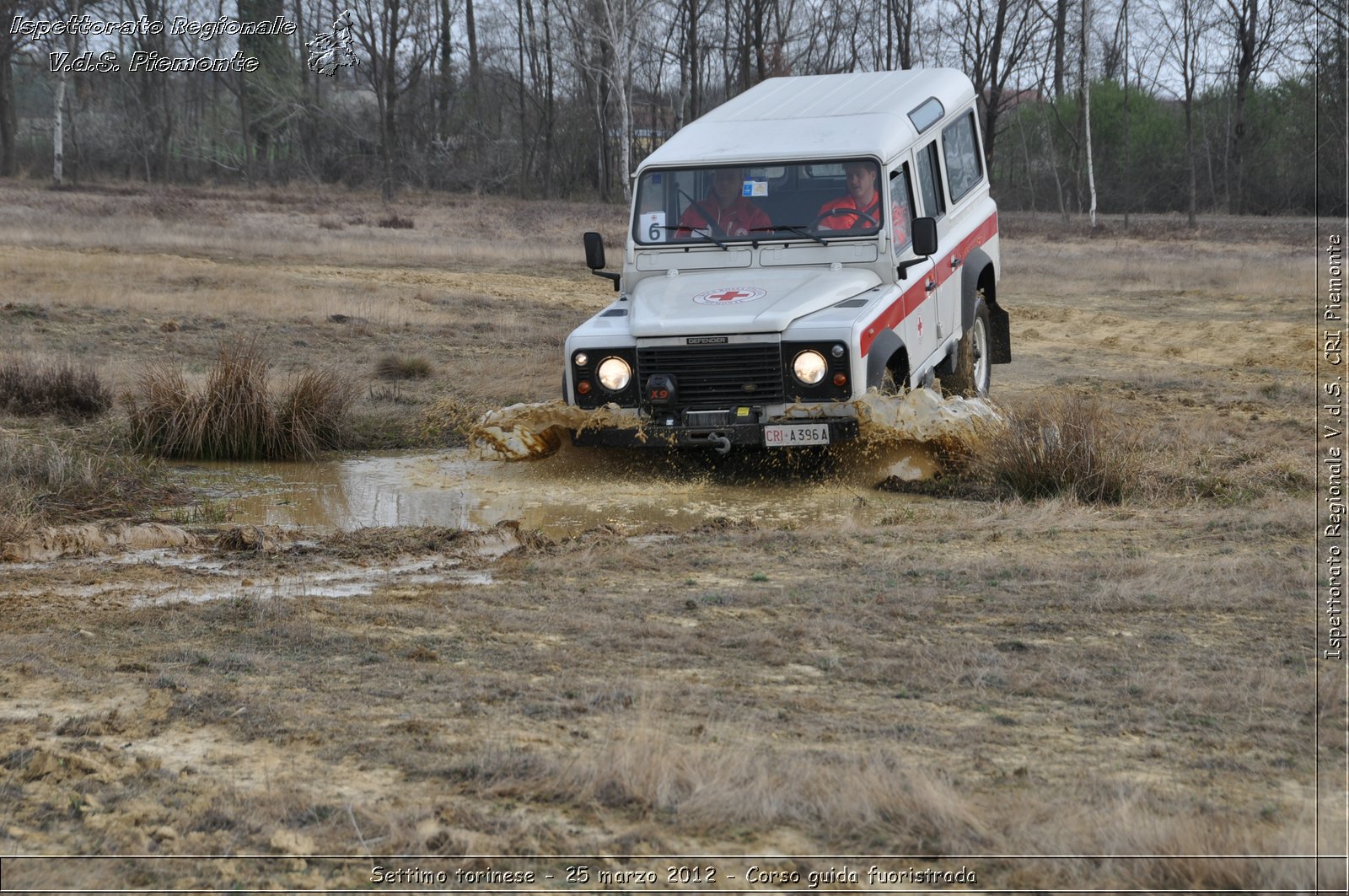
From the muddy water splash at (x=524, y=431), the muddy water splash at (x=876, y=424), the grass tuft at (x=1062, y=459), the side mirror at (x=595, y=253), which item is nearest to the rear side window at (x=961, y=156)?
the muddy water splash at (x=876, y=424)

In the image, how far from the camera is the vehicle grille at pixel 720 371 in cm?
832

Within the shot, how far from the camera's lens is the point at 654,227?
9711mm

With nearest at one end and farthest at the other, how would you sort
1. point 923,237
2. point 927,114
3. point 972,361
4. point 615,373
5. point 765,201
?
point 615,373 < point 923,237 < point 765,201 < point 927,114 < point 972,361

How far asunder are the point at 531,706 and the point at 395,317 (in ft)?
43.8

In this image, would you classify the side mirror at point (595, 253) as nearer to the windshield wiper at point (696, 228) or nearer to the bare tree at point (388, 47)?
the windshield wiper at point (696, 228)

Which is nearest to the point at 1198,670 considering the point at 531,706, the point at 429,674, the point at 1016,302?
the point at 531,706

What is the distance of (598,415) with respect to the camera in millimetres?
8570

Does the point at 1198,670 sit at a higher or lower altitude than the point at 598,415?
lower

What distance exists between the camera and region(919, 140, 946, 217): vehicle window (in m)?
10.1

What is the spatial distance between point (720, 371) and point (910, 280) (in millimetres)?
1767

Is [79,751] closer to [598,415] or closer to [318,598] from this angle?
[318,598]

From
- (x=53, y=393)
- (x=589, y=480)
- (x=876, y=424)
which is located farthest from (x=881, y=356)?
(x=53, y=393)

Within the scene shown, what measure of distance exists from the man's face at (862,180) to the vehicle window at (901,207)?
0.52ft

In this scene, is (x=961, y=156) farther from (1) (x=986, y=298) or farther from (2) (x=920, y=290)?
(2) (x=920, y=290)
